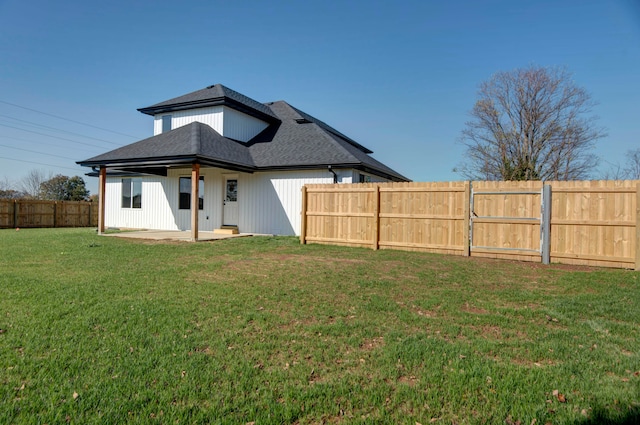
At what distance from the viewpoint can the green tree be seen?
115 feet

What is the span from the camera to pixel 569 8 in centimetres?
1097

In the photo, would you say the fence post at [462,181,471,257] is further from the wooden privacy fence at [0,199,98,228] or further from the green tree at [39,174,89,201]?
the green tree at [39,174,89,201]

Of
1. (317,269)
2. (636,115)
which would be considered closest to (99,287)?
(317,269)

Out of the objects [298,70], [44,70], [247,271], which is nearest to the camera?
[247,271]

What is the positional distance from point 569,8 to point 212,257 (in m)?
13.3

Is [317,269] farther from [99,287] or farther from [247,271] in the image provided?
Result: [99,287]

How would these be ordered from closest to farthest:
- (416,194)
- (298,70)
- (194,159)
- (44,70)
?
(416,194), (194,159), (298,70), (44,70)

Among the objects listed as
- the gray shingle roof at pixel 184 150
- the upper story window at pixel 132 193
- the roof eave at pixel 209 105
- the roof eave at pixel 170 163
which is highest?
the roof eave at pixel 209 105

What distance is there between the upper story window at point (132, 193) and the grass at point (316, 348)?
1205 cm

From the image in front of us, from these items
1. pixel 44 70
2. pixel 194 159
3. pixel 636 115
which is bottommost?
pixel 194 159

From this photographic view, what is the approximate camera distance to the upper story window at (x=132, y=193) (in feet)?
58.5

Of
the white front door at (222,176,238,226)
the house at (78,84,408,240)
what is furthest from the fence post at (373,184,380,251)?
the white front door at (222,176,238,226)

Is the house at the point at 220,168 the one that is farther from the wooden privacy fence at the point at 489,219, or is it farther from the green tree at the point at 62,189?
the green tree at the point at 62,189

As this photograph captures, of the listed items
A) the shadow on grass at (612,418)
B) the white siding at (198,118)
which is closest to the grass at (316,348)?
the shadow on grass at (612,418)
